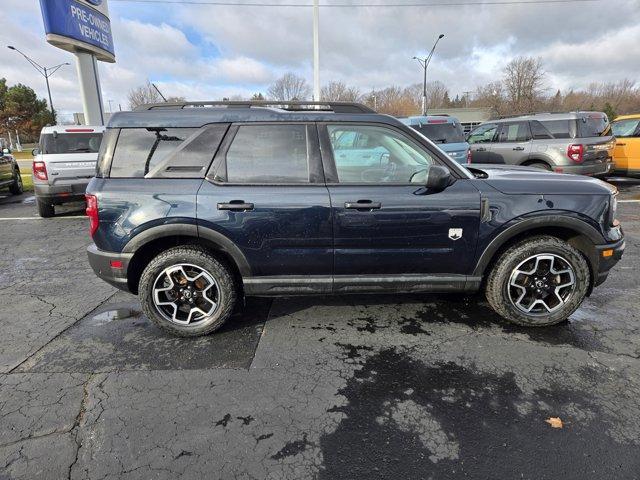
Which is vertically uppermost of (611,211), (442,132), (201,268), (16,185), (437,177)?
(442,132)

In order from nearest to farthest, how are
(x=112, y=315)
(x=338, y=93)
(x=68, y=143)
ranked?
(x=112, y=315) < (x=68, y=143) < (x=338, y=93)

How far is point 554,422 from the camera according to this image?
7.74ft

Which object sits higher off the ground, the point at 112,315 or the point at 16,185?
the point at 16,185

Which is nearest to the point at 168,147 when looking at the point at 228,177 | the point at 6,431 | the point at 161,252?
the point at 228,177

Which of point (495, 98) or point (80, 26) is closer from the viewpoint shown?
point (80, 26)

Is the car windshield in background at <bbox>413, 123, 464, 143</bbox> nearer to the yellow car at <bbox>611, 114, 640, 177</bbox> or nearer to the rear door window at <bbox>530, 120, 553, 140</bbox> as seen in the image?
the rear door window at <bbox>530, 120, 553, 140</bbox>

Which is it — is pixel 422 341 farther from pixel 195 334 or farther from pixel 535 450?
pixel 195 334

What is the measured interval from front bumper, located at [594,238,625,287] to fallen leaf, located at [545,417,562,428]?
1588 millimetres

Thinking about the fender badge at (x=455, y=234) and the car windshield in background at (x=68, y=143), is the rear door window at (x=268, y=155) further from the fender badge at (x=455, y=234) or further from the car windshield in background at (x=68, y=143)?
the car windshield in background at (x=68, y=143)

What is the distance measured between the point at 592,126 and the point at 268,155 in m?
8.98

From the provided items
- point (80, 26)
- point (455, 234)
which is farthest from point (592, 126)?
point (80, 26)

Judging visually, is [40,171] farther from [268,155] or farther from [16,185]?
[268,155]

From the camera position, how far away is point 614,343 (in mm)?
3199

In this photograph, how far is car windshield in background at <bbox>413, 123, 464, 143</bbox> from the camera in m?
9.59
